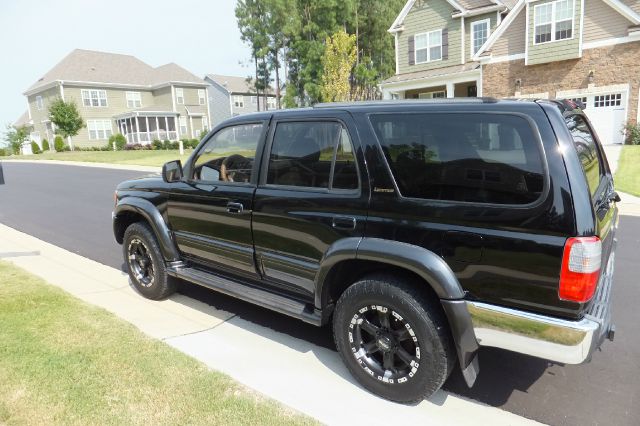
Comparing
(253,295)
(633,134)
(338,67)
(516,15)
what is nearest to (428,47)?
(338,67)

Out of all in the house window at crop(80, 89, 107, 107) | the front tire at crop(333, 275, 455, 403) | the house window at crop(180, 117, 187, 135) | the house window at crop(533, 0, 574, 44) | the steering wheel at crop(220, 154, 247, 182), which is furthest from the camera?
the house window at crop(180, 117, 187, 135)

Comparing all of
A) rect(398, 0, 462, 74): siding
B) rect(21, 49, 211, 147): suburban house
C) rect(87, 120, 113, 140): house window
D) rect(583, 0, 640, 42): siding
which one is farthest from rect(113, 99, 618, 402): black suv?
rect(87, 120, 113, 140): house window

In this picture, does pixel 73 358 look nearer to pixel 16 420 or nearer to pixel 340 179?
pixel 16 420

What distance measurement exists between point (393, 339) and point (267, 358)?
1.18 metres

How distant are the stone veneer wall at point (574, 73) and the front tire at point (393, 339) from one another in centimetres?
2011

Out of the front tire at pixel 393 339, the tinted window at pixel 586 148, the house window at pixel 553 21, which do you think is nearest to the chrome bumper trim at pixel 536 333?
the front tire at pixel 393 339

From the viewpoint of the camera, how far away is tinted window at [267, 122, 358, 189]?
129 inches

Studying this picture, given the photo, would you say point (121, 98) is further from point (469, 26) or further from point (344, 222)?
point (344, 222)

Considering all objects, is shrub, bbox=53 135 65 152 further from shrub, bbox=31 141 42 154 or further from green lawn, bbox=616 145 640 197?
green lawn, bbox=616 145 640 197

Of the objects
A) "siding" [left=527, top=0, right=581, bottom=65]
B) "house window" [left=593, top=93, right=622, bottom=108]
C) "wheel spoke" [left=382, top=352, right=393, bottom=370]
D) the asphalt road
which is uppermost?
"siding" [left=527, top=0, right=581, bottom=65]

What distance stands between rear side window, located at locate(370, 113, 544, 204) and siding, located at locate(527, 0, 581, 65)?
20.1m

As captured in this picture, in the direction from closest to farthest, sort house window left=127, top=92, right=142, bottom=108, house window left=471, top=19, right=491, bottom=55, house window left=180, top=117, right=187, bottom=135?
house window left=471, top=19, right=491, bottom=55, house window left=127, top=92, right=142, bottom=108, house window left=180, top=117, right=187, bottom=135

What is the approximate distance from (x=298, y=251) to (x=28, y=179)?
19.6m

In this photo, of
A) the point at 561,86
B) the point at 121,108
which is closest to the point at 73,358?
the point at 561,86
